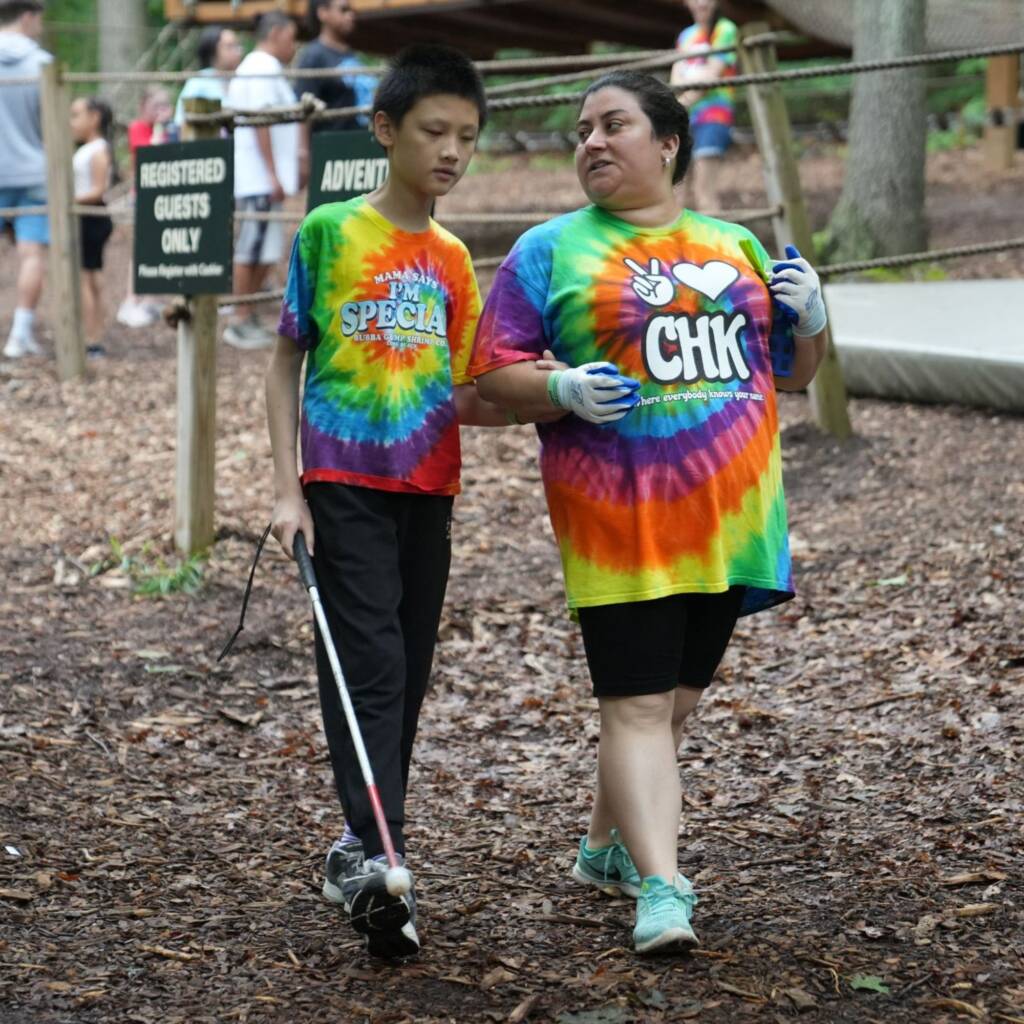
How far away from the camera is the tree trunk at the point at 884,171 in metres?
10.4

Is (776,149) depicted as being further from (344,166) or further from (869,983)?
(869,983)

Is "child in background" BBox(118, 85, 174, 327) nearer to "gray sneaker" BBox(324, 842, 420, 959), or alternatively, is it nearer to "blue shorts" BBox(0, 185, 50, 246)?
"blue shorts" BBox(0, 185, 50, 246)

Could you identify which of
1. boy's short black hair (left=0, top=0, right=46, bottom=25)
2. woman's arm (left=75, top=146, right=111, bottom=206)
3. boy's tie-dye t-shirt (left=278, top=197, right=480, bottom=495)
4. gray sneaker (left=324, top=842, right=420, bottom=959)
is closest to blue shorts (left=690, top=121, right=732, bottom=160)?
woman's arm (left=75, top=146, right=111, bottom=206)

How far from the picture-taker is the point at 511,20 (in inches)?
542

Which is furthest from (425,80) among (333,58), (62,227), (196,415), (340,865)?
(333,58)

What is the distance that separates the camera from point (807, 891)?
3164 millimetres

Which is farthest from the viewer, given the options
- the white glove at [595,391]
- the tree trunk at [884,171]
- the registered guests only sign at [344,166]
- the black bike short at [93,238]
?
the tree trunk at [884,171]

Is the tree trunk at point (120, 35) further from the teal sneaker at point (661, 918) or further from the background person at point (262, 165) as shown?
the teal sneaker at point (661, 918)

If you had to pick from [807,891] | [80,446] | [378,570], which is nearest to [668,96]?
[378,570]

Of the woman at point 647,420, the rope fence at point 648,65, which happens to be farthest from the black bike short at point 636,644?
the rope fence at point 648,65

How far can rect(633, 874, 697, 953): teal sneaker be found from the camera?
2.76 meters

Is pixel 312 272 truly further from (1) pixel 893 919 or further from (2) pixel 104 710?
(2) pixel 104 710

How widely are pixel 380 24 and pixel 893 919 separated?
39.9ft

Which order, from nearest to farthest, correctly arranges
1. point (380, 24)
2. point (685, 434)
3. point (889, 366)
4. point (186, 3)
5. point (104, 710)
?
point (685, 434), point (104, 710), point (889, 366), point (380, 24), point (186, 3)
